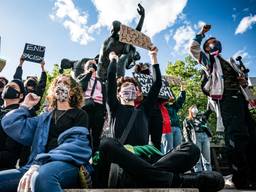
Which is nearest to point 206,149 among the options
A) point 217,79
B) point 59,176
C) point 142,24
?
point 217,79

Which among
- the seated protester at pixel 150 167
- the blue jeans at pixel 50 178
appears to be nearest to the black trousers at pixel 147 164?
the seated protester at pixel 150 167

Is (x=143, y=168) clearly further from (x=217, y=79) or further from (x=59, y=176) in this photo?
(x=217, y=79)

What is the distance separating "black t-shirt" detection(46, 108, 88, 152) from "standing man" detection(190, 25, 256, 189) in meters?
2.78

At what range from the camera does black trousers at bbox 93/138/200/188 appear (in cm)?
259

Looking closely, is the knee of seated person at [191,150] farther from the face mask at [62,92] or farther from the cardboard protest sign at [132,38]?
the cardboard protest sign at [132,38]

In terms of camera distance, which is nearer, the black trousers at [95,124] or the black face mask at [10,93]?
the black face mask at [10,93]

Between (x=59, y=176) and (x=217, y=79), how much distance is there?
3608 millimetres

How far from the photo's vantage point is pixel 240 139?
4.64 metres

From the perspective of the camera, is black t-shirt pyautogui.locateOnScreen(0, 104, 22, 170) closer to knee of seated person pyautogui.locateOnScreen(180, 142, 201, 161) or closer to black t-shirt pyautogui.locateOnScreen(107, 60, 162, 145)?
black t-shirt pyautogui.locateOnScreen(107, 60, 162, 145)

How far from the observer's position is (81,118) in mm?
2977

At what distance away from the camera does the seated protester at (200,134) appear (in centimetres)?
769

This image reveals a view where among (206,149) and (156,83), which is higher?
(156,83)

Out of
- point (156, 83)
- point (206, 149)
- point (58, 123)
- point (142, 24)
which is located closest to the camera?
point (58, 123)

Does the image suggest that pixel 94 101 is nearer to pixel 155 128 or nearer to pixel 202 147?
pixel 155 128
